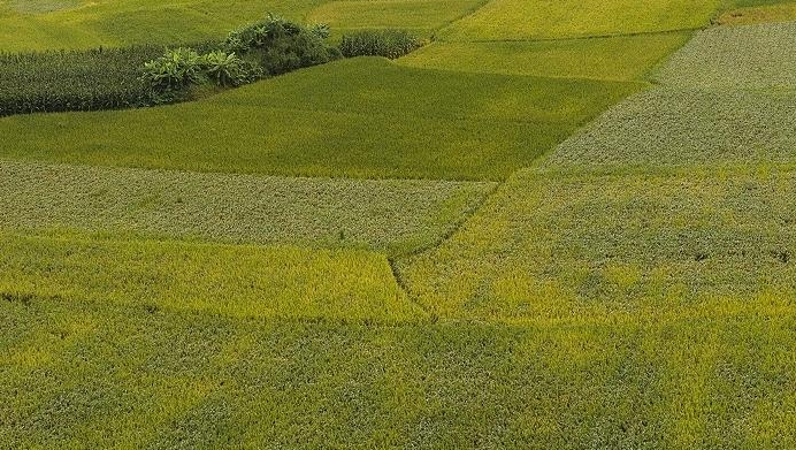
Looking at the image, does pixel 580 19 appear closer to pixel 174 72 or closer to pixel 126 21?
pixel 174 72

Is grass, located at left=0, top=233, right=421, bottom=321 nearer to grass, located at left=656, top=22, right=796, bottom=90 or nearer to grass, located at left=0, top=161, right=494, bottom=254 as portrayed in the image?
Answer: grass, located at left=0, top=161, right=494, bottom=254

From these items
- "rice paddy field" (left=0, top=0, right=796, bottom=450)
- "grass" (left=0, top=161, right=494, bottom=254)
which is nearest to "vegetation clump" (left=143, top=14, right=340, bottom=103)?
"rice paddy field" (left=0, top=0, right=796, bottom=450)

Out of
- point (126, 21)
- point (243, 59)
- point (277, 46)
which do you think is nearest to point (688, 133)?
point (277, 46)

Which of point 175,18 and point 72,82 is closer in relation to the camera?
point 72,82

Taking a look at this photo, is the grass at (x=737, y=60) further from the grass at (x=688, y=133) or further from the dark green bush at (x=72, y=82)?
the dark green bush at (x=72, y=82)

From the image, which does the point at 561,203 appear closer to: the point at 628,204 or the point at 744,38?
the point at 628,204

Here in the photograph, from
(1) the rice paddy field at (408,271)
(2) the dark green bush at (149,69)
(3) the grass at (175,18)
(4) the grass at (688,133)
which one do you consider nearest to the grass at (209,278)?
(1) the rice paddy field at (408,271)
